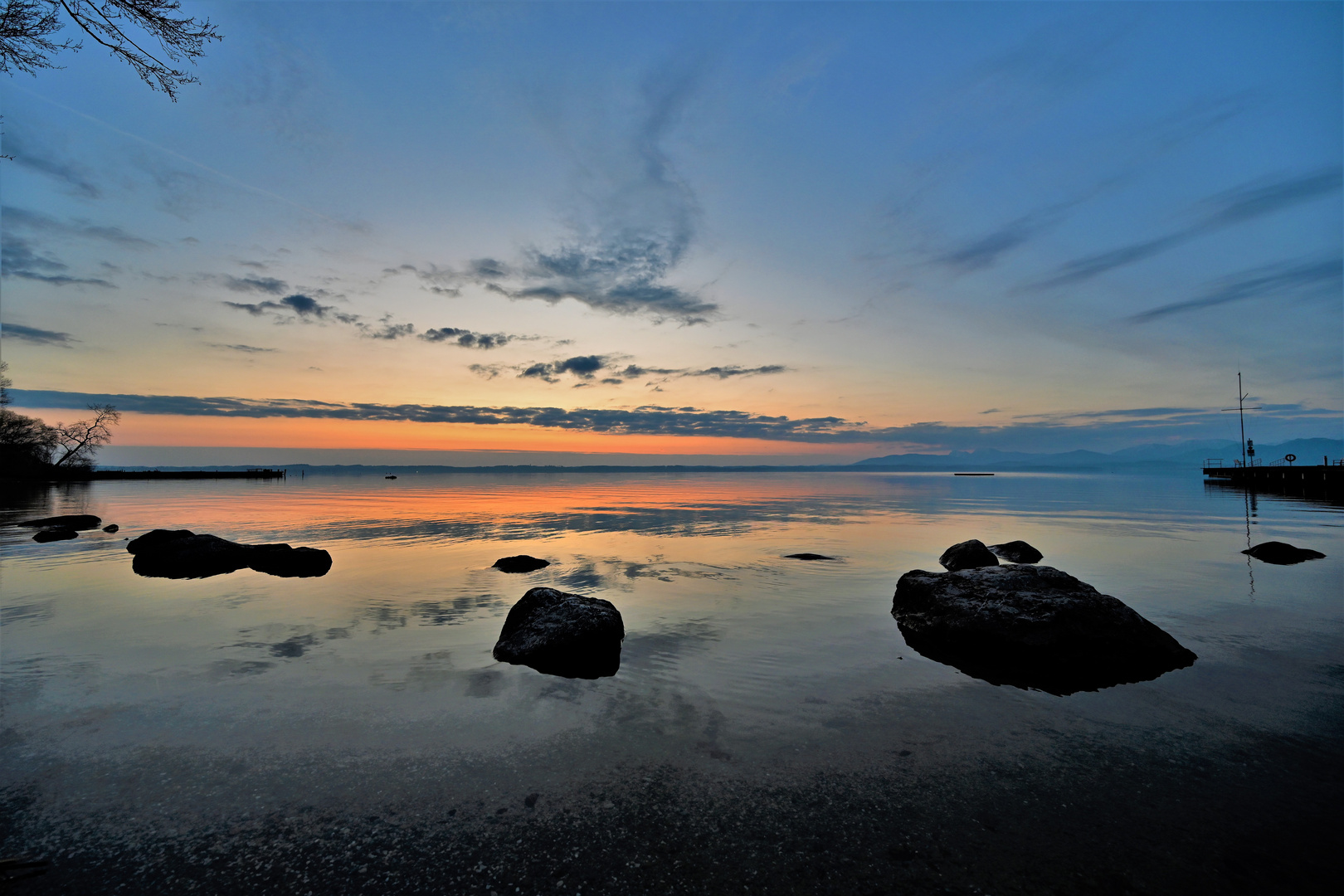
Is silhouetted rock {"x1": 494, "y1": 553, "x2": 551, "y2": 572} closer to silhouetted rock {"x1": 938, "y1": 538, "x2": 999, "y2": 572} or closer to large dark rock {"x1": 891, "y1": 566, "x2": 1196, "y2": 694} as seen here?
large dark rock {"x1": 891, "y1": 566, "x2": 1196, "y2": 694}

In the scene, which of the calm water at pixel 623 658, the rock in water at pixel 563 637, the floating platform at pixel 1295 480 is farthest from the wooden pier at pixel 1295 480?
the rock in water at pixel 563 637

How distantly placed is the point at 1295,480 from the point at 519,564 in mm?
93699

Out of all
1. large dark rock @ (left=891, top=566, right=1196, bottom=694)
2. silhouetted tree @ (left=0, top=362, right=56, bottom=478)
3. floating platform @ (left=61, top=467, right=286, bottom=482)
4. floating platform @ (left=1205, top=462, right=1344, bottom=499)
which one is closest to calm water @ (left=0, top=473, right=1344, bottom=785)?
large dark rock @ (left=891, top=566, right=1196, bottom=694)

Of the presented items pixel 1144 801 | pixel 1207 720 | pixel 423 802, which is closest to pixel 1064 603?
pixel 1207 720

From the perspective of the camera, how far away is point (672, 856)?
193 inches

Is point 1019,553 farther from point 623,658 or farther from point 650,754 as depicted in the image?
point 650,754

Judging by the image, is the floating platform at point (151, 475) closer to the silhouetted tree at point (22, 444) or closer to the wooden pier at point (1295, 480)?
the silhouetted tree at point (22, 444)

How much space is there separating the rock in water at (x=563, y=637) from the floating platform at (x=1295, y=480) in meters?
78.8

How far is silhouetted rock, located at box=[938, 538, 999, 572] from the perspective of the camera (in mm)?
18328

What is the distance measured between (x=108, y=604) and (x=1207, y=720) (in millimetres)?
22380

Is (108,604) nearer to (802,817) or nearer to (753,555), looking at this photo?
(802,817)

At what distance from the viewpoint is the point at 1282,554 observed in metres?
20.0

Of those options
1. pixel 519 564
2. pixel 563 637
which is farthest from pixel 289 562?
pixel 563 637

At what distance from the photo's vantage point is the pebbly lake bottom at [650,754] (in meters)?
4.79
